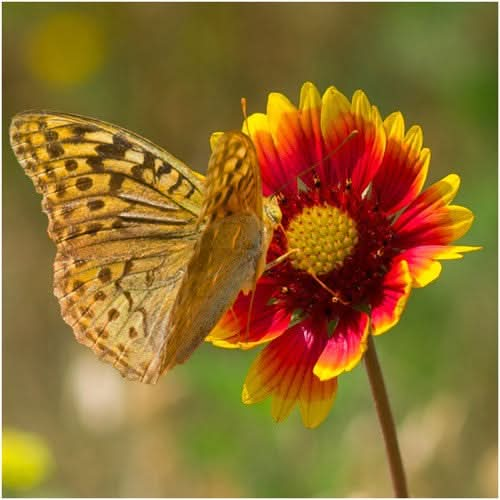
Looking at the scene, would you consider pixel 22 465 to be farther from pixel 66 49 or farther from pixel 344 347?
pixel 66 49

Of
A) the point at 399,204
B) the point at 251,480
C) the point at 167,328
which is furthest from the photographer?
the point at 251,480

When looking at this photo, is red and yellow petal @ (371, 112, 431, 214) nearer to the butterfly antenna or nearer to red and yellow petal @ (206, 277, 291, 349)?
the butterfly antenna

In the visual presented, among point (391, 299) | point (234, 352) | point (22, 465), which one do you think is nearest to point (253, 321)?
point (391, 299)

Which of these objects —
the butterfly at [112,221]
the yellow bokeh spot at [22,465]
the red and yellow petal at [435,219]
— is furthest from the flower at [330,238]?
the yellow bokeh spot at [22,465]

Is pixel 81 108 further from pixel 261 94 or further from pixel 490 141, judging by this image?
pixel 490 141

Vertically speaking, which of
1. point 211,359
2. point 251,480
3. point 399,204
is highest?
point 399,204

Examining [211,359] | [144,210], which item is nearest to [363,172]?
[144,210]

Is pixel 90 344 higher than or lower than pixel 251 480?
higher

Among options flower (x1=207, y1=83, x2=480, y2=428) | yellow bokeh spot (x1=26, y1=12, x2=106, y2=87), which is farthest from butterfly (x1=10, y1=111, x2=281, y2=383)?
yellow bokeh spot (x1=26, y1=12, x2=106, y2=87)
